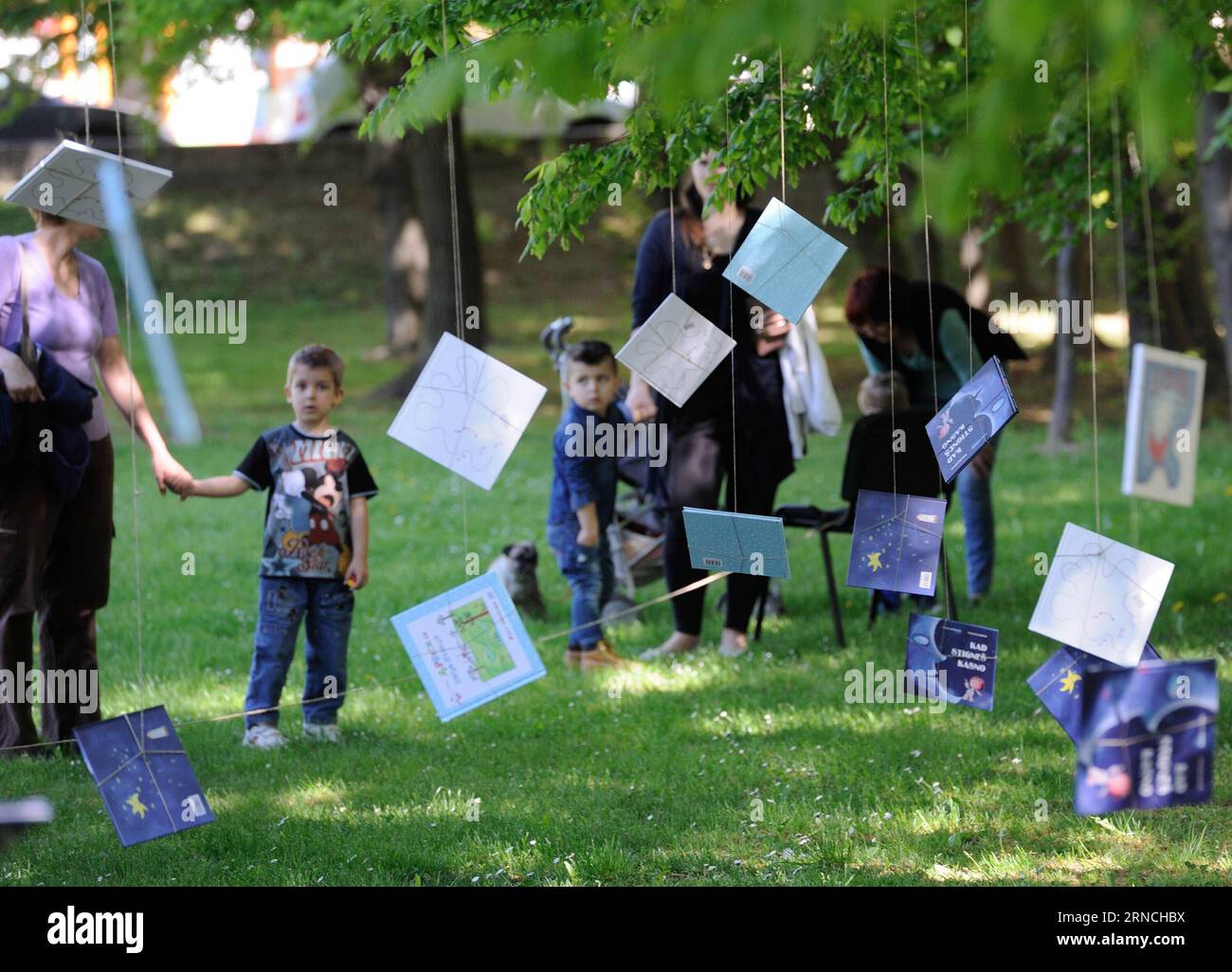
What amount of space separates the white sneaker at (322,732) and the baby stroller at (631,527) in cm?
199

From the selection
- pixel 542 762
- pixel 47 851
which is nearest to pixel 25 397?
pixel 47 851

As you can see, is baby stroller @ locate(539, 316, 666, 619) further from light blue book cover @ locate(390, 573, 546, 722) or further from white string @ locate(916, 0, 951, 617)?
light blue book cover @ locate(390, 573, 546, 722)

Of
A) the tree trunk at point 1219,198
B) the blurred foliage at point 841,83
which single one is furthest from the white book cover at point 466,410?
the tree trunk at point 1219,198

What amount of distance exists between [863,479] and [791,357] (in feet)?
2.21

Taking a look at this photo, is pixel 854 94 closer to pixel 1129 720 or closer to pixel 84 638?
pixel 1129 720

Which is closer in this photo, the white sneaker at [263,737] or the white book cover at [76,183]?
the white book cover at [76,183]

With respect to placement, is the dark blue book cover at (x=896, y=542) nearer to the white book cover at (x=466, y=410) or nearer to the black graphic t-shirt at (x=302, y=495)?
the white book cover at (x=466, y=410)

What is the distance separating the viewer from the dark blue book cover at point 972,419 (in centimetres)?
431

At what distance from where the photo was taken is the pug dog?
8016 millimetres

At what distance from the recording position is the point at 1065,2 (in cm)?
218

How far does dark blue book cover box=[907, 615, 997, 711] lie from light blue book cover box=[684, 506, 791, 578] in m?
0.49

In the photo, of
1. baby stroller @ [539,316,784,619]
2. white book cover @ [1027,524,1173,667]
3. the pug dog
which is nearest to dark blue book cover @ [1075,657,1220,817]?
white book cover @ [1027,524,1173,667]

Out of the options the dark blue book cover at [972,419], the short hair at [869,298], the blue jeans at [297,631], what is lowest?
the blue jeans at [297,631]

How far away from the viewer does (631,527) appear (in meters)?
8.67
